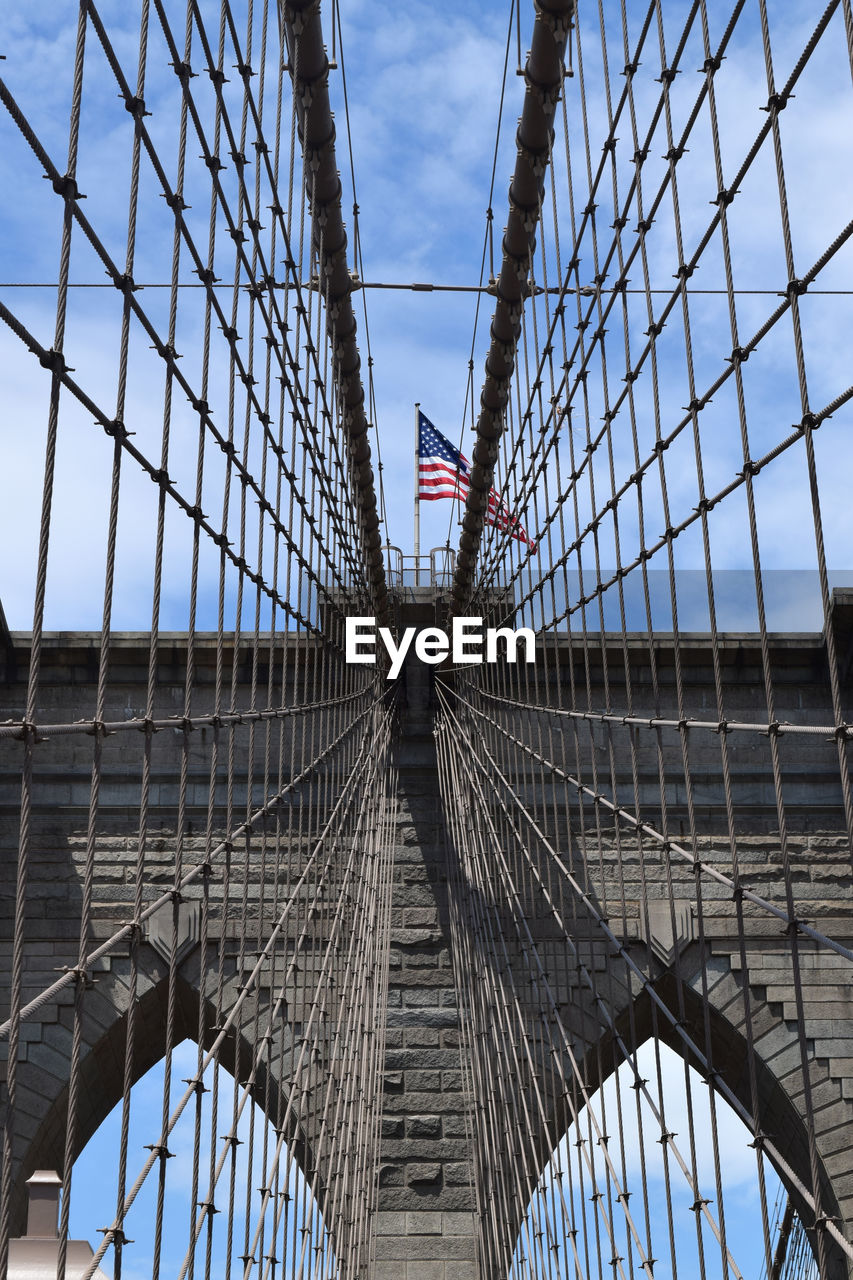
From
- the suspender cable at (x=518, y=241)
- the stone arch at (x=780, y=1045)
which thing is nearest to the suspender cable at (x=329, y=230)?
the suspender cable at (x=518, y=241)

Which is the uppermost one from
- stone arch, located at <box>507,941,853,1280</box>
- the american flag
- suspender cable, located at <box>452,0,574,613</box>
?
the american flag

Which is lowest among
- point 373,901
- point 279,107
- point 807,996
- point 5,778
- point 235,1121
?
point 235,1121

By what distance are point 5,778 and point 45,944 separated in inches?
55.2

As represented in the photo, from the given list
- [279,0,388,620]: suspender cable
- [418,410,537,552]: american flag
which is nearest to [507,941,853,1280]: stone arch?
[279,0,388,620]: suspender cable

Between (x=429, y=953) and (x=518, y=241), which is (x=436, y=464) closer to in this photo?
(x=429, y=953)

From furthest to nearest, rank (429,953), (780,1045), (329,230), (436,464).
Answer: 1. (436,464)
2. (429,953)
3. (780,1045)
4. (329,230)

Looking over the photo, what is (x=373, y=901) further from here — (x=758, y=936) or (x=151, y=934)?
(x=758, y=936)

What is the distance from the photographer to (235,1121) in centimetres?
391

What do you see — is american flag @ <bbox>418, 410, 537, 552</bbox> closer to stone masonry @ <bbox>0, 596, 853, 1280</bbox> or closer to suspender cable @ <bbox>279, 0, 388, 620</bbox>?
stone masonry @ <bbox>0, 596, 853, 1280</bbox>

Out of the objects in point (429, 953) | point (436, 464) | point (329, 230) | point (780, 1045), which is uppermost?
point (436, 464)

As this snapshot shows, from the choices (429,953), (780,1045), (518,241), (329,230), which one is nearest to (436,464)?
(429,953)

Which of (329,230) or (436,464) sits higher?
(436,464)

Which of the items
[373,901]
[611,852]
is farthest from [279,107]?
[611,852]

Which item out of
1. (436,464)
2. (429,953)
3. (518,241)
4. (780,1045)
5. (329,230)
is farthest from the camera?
(436,464)
